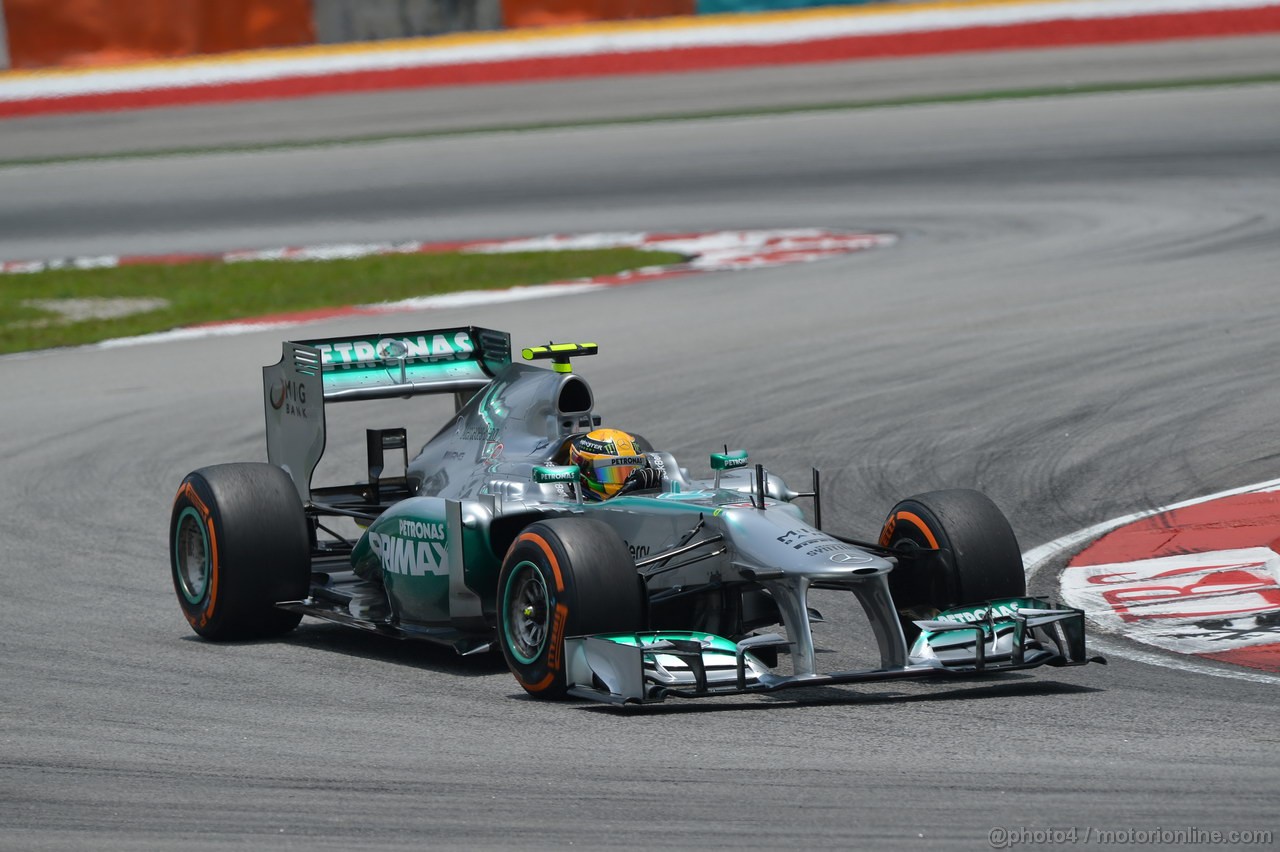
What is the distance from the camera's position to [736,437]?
43.7ft

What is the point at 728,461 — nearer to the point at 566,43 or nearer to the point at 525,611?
the point at 525,611

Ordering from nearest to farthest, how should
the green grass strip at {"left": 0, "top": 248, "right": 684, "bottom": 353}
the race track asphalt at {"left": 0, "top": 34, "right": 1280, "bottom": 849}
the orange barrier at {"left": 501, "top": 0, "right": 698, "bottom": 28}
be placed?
the race track asphalt at {"left": 0, "top": 34, "right": 1280, "bottom": 849} < the green grass strip at {"left": 0, "top": 248, "right": 684, "bottom": 353} < the orange barrier at {"left": 501, "top": 0, "right": 698, "bottom": 28}

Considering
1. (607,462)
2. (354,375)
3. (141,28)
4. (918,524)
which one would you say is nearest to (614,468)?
(607,462)

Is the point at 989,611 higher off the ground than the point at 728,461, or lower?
lower

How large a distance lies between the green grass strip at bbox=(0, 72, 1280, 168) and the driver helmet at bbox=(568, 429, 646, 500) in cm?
2416

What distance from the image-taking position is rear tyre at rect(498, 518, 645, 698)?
7.48 meters

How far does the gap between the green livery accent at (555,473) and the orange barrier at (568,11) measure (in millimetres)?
29738

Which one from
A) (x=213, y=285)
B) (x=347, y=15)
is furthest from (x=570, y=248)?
(x=347, y=15)

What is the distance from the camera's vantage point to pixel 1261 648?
8133 mm

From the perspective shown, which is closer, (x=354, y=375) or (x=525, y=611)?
(x=525, y=611)

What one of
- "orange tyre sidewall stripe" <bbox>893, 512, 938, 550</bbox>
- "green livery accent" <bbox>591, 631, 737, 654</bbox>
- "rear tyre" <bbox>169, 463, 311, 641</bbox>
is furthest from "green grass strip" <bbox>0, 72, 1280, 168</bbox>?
"green livery accent" <bbox>591, 631, 737, 654</bbox>

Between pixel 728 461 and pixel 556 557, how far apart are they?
1.07 meters

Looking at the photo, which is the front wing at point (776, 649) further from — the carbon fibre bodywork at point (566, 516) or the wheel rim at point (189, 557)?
the wheel rim at point (189, 557)

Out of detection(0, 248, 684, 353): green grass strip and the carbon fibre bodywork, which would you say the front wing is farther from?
detection(0, 248, 684, 353): green grass strip
